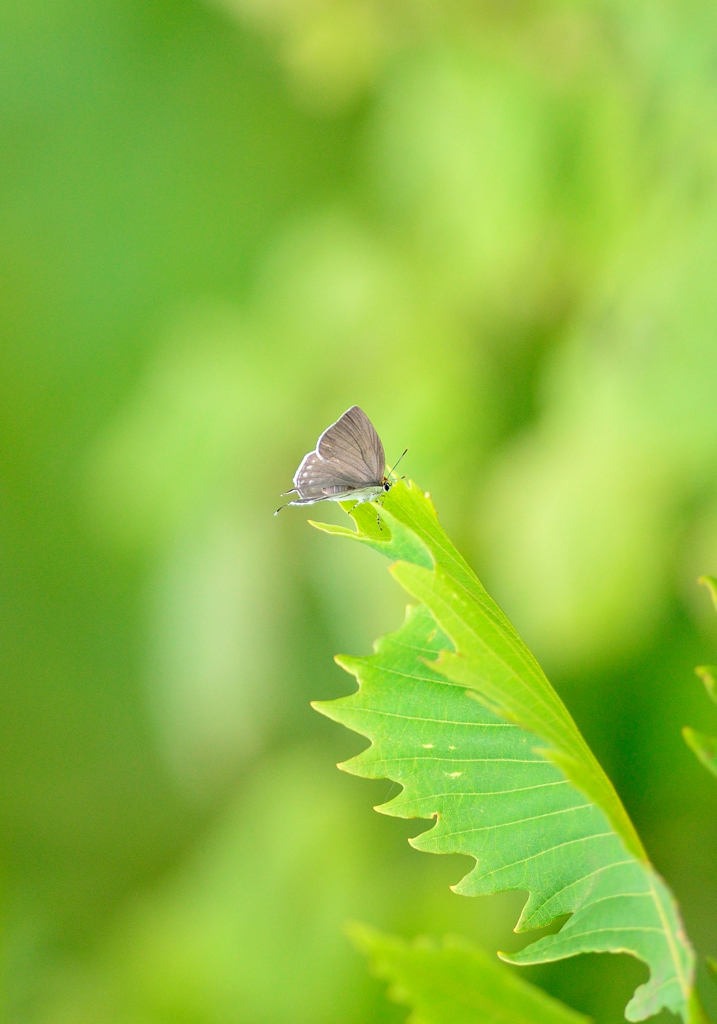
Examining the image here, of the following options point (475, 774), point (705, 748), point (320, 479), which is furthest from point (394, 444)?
point (705, 748)

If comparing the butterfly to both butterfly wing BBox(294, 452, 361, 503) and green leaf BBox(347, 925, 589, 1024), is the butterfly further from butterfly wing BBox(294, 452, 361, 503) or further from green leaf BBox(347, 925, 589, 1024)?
green leaf BBox(347, 925, 589, 1024)

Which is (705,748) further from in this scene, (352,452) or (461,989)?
(352,452)

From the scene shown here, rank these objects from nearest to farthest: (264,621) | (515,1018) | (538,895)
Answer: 1. (515,1018)
2. (538,895)
3. (264,621)

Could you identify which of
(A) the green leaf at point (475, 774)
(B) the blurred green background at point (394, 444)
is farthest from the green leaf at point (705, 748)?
(B) the blurred green background at point (394, 444)

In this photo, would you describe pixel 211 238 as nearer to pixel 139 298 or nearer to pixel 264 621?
pixel 139 298

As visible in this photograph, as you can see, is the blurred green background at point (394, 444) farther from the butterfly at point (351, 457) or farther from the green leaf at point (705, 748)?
the green leaf at point (705, 748)

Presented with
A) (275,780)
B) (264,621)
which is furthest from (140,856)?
(264,621)
